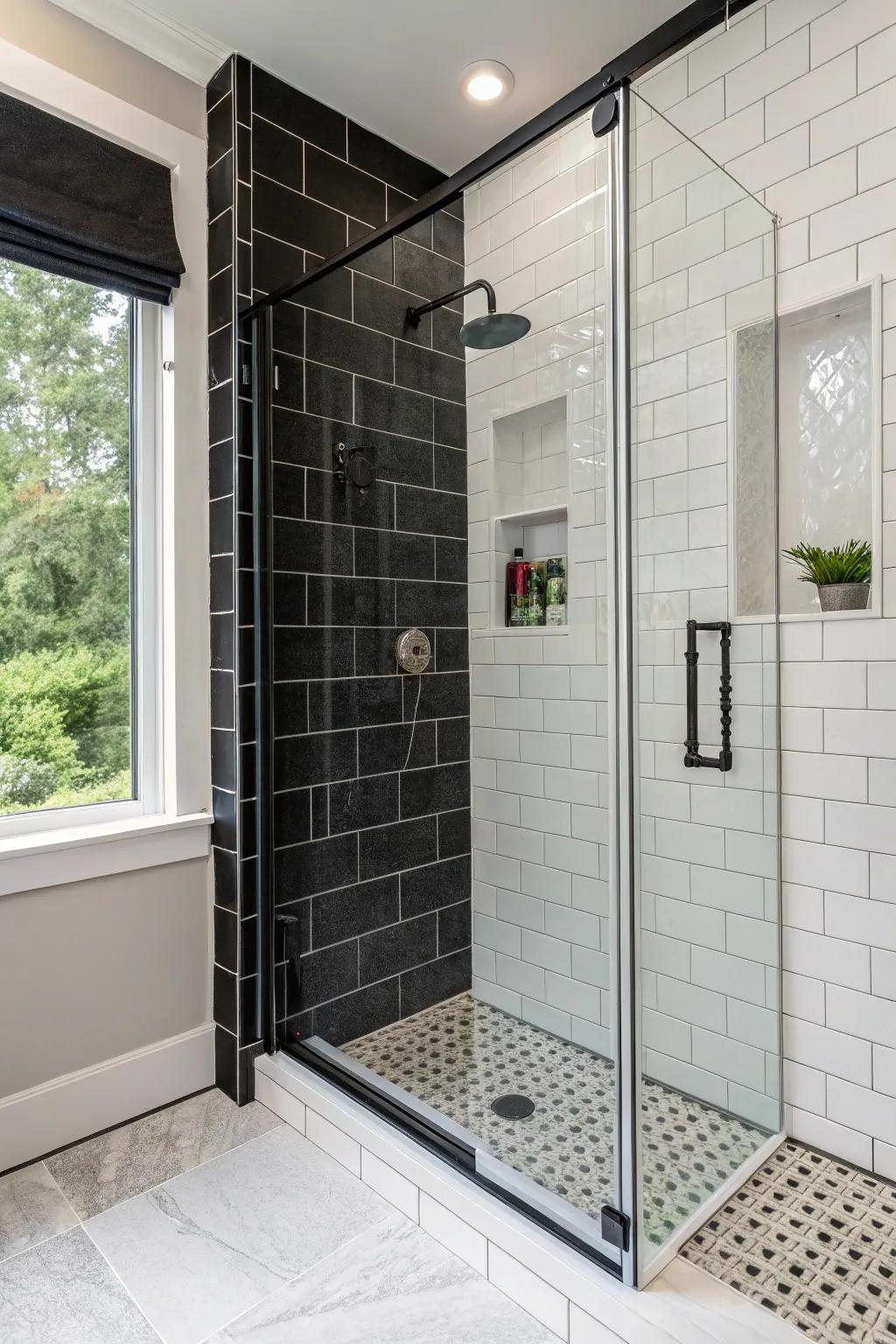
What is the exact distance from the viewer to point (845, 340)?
170cm

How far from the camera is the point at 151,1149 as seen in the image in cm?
179

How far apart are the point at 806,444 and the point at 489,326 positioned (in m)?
0.78

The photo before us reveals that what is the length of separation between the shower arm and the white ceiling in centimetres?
84

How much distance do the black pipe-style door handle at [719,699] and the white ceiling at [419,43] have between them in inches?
62.8

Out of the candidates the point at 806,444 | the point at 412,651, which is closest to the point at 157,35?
the point at 412,651

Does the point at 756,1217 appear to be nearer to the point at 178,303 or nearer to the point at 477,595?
the point at 477,595

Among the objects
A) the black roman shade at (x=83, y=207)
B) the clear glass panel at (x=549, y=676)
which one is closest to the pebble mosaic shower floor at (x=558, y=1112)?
the clear glass panel at (x=549, y=676)

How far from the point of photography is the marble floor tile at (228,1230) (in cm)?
138

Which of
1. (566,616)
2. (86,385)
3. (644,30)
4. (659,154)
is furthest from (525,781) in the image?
(644,30)

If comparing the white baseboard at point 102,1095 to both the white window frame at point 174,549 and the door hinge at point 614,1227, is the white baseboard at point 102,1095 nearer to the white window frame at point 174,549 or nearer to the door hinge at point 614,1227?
the white window frame at point 174,549

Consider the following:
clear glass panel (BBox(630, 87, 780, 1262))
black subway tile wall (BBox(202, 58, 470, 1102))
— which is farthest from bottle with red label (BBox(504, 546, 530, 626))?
clear glass panel (BBox(630, 87, 780, 1262))

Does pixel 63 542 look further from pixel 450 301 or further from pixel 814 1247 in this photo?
pixel 814 1247

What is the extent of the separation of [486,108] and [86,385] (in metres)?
1.42

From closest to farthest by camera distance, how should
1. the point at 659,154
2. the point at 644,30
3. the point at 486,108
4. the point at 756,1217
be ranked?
the point at 659,154
the point at 756,1217
the point at 644,30
the point at 486,108
